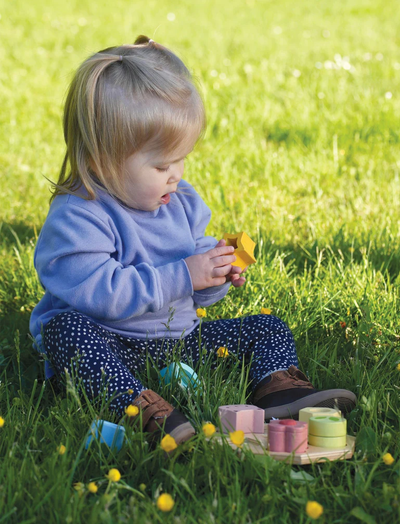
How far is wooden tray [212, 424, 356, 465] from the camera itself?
1.68 metres

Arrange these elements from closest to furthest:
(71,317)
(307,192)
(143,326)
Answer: (71,317) < (143,326) < (307,192)

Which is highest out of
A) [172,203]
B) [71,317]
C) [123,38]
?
[123,38]

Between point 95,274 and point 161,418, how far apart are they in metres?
0.50

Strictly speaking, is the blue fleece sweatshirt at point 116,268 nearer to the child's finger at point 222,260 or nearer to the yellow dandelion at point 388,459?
the child's finger at point 222,260

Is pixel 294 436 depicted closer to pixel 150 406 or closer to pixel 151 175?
pixel 150 406

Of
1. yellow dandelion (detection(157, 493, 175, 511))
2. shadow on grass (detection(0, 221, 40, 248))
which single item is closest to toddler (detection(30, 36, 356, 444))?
yellow dandelion (detection(157, 493, 175, 511))

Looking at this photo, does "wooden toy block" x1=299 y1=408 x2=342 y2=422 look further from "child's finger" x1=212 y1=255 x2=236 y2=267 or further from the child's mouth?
the child's mouth

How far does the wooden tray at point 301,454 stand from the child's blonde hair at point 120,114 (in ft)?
2.88

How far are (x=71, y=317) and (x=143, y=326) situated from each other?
272mm

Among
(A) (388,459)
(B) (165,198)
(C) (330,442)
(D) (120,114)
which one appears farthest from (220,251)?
(A) (388,459)

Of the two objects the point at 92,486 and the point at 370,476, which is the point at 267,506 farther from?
the point at 92,486

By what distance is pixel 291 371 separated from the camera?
2148 millimetres

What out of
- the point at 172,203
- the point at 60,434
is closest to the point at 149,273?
the point at 172,203

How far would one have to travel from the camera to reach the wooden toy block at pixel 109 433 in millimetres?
1714
